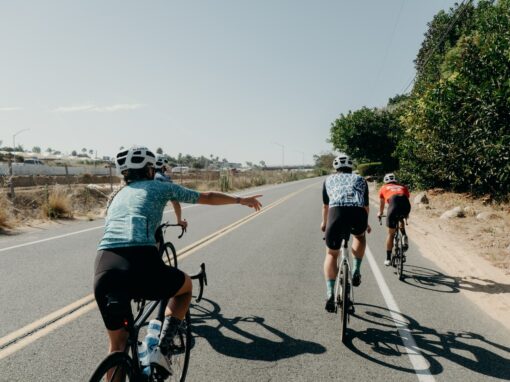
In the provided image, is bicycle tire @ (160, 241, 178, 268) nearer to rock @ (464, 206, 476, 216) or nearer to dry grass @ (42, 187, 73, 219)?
dry grass @ (42, 187, 73, 219)

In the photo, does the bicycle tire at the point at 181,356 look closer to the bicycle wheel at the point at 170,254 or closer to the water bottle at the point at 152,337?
the water bottle at the point at 152,337

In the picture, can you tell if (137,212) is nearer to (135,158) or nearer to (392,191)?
(135,158)

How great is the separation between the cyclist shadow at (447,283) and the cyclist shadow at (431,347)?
1906mm

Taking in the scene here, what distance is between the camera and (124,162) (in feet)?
10.5

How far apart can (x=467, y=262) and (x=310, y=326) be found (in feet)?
17.1

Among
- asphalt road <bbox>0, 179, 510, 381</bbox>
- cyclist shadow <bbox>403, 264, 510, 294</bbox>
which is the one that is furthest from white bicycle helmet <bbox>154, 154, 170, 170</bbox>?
cyclist shadow <bbox>403, 264, 510, 294</bbox>

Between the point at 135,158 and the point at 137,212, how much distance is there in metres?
0.46

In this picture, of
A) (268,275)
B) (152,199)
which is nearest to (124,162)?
(152,199)

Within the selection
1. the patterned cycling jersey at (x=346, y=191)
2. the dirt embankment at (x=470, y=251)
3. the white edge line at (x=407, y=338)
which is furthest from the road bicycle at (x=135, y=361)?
the dirt embankment at (x=470, y=251)

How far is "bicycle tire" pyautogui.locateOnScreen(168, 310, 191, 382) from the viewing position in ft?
11.6

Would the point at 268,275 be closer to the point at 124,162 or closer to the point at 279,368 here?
the point at 279,368

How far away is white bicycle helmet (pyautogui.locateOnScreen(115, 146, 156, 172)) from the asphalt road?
206 cm

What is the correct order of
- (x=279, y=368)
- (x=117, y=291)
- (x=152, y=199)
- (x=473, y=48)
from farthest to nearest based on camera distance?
(x=473, y=48) → (x=279, y=368) → (x=152, y=199) → (x=117, y=291)

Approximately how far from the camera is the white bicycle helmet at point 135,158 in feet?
10.4
